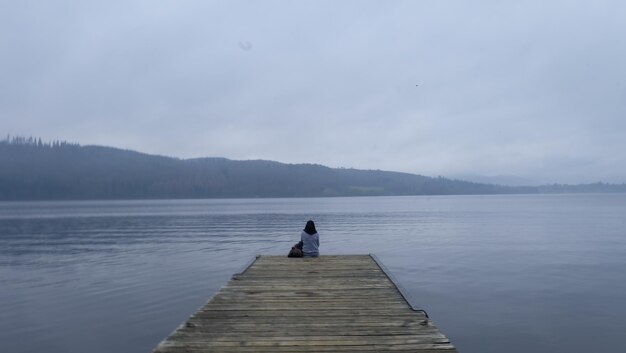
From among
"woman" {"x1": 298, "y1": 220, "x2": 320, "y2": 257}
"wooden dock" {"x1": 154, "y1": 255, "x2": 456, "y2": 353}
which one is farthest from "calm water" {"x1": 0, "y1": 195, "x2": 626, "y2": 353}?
"woman" {"x1": 298, "y1": 220, "x2": 320, "y2": 257}

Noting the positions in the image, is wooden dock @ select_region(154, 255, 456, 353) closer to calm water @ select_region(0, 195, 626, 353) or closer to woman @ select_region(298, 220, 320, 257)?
calm water @ select_region(0, 195, 626, 353)

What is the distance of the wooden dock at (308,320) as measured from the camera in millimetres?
7773

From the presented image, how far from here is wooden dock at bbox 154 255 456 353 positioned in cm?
777

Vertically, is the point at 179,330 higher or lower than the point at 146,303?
higher

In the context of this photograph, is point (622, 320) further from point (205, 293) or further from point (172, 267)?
point (172, 267)

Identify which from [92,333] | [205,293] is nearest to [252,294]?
[92,333]

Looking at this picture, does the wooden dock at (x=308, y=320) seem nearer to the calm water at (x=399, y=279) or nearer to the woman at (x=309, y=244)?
the calm water at (x=399, y=279)

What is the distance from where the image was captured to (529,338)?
1488 centimetres

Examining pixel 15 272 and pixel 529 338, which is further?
pixel 15 272

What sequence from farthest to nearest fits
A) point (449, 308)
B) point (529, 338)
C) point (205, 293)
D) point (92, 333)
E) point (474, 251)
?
point (474, 251) < point (205, 293) < point (449, 308) < point (92, 333) < point (529, 338)

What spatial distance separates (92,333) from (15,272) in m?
17.3

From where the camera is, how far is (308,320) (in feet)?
30.7

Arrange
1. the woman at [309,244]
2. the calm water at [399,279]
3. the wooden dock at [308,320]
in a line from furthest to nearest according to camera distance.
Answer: the woman at [309,244], the calm water at [399,279], the wooden dock at [308,320]

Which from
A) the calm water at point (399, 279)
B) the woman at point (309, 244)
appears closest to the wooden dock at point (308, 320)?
the calm water at point (399, 279)
